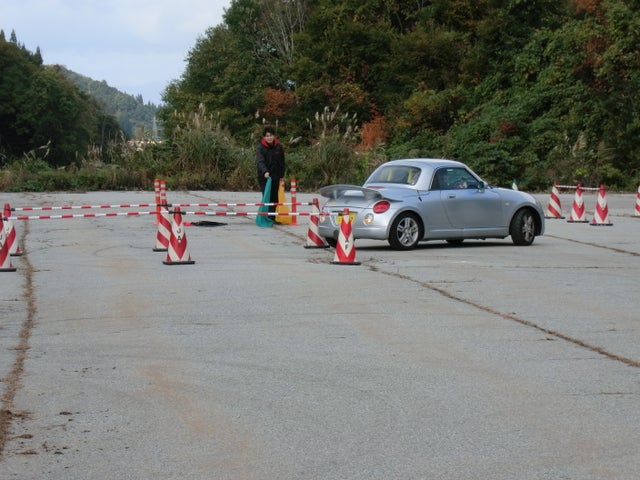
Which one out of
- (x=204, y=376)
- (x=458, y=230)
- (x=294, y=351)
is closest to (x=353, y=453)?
(x=204, y=376)

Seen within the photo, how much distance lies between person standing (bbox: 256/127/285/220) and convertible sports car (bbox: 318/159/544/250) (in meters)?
4.68

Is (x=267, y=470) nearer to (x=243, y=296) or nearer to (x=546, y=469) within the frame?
(x=546, y=469)

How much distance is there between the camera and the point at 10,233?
17438mm

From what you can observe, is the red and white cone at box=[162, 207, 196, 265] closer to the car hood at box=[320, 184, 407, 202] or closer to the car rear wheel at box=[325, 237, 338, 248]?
the car hood at box=[320, 184, 407, 202]

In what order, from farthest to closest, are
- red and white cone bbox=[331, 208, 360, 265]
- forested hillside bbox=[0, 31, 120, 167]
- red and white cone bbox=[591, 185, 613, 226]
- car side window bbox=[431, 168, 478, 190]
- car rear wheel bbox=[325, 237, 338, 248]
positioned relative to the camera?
forested hillside bbox=[0, 31, 120, 167]
red and white cone bbox=[591, 185, 613, 226]
car rear wheel bbox=[325, 237, 338, 248]
car side window bbox=[431, 168, 478, 190]
red and white cone bbox=[331, 208, 360, 265]

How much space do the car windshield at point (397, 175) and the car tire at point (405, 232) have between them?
0.68m

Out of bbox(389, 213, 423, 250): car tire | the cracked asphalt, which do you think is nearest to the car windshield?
bbox(389, 213, 423, 250): car tire

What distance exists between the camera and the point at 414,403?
7785mm

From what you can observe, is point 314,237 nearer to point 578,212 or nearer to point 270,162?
point 270,162

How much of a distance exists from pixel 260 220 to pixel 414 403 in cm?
1697

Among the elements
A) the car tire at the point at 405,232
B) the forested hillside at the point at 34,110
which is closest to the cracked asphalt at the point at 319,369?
the car tire at the point at 405,232

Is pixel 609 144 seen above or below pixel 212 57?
below

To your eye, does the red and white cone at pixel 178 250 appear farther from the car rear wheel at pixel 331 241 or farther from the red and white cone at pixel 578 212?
the red and white cone at pixel 578 212

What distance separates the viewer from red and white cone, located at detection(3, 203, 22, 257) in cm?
1684
